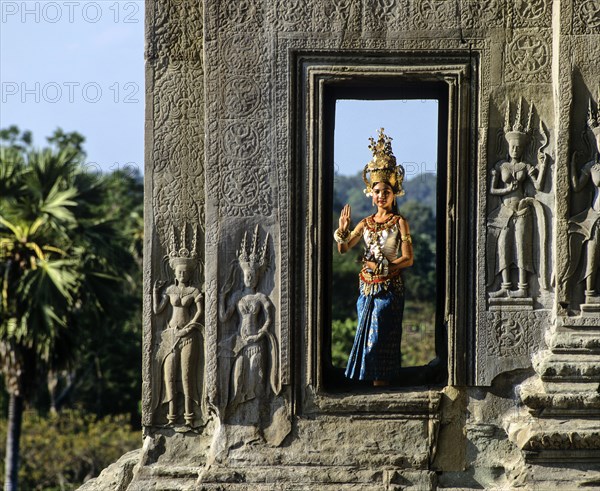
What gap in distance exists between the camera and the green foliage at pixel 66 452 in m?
22.8

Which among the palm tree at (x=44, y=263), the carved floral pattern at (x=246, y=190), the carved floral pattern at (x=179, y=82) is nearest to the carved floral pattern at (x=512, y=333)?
the carved floral pattern at (x=246, y=190)

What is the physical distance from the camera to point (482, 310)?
9.27 meters

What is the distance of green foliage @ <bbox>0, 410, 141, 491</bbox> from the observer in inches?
898

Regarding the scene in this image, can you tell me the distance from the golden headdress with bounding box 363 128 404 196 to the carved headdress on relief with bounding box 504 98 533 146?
961mm

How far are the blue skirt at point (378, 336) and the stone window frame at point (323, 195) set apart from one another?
366mm

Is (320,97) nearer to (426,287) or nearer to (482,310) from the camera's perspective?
(482,310)

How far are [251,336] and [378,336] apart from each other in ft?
3.32

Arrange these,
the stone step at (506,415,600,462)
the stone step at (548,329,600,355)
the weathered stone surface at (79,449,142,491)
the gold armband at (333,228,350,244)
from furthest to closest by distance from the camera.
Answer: the weathered stone surface at (79,449,142,491) → the gold armband at (333,228,350,244) → the stone step at (548,329,600,355) → the stone step at (506,415,600,462)

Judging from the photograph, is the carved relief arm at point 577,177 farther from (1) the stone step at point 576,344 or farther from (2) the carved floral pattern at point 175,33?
(2) the carved floral pattern at point 175,33

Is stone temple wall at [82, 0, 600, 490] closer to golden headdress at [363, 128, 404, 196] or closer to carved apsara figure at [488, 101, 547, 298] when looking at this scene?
carved apsara figure at [488, 101, 547, 298]

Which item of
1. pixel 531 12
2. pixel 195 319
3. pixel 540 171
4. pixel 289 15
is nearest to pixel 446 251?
pixel 540 171

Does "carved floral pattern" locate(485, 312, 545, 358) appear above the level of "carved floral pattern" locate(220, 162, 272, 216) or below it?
below

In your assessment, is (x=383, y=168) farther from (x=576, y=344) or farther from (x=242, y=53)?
(x=576, y=344)

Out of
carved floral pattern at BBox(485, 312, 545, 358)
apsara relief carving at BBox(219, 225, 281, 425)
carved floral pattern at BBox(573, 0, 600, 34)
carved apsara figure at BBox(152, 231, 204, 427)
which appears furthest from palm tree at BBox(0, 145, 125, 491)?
carved floral pattern at BBox(573, 0, 600, 34)
